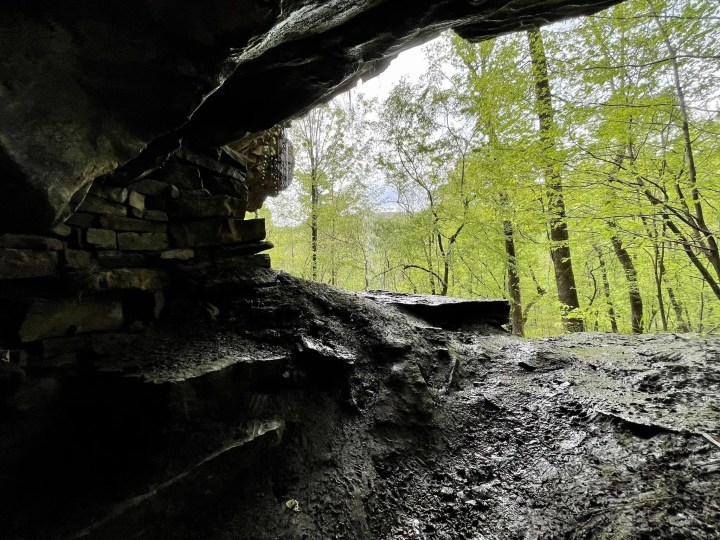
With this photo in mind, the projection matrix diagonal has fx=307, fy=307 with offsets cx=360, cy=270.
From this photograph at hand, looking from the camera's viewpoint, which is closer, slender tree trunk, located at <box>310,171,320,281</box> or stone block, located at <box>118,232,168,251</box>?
stone block, located at <box>118,232,168,251</box>

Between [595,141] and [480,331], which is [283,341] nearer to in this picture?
[480,331]

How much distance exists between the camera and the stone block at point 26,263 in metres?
2.32

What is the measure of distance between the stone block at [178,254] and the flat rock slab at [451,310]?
9.07ft

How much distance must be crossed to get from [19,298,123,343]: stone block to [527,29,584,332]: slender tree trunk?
21.7 ft

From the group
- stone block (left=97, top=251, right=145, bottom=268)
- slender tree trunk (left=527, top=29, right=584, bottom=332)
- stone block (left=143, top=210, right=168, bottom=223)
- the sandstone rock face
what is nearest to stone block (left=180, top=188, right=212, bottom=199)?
stone block (left=143, top=210, right=168, bottom=223)

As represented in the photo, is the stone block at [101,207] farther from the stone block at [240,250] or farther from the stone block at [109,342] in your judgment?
the stone block at [109,342]

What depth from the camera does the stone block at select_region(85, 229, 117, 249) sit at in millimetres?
2859

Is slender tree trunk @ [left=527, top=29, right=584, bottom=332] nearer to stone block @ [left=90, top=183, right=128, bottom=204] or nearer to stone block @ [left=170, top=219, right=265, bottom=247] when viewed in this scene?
stone block @ [left=170, top=219, right=265, bottom=247]

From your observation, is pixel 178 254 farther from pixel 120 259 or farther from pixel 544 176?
pixel 544 176

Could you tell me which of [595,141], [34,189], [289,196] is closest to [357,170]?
[289,196]

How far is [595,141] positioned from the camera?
17.2ft

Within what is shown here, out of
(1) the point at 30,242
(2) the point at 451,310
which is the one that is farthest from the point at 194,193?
(2) the point at 451,310

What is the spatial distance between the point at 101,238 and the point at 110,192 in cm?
47

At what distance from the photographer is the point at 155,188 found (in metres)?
3.46
